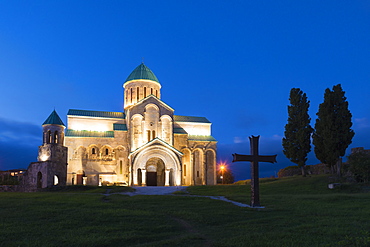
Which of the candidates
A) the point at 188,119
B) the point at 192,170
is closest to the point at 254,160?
the point at 192,170

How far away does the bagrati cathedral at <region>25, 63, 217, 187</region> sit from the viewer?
3869 cm

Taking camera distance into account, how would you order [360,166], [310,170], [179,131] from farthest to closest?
[179,131], [310,170], [360,166]

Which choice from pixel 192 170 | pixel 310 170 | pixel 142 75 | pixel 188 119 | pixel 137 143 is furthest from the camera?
pixel 188 119

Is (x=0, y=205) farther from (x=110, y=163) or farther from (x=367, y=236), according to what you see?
(x=110, y=163)

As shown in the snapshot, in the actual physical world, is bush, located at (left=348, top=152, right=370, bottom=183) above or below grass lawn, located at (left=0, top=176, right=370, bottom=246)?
above

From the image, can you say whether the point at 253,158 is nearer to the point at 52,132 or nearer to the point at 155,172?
the point at 52,132

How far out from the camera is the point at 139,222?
11.3 metres

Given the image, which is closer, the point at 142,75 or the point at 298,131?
the point at 298,131

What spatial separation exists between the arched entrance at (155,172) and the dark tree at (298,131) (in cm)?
1600

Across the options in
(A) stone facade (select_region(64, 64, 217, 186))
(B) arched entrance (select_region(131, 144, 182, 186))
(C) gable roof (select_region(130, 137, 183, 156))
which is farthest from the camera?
(A) stone facade (select_region(64, 64, 217, 186))

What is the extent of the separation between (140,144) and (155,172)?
4.12 metres

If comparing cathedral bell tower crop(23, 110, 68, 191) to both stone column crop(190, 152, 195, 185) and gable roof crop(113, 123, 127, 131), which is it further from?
stone column crop(190, 152, 195, 185)

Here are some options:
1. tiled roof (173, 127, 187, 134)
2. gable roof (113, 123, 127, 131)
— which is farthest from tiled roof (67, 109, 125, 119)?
tiled roof (173, 127, 187, 134)

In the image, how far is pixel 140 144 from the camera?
4109 centimetres
